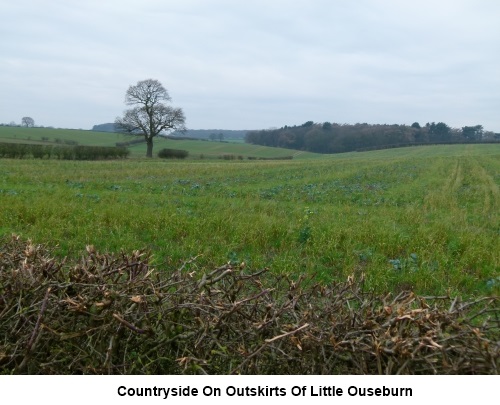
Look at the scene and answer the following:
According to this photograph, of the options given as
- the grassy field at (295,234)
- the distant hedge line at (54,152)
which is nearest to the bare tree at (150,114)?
the distant hedge line at (54,152)

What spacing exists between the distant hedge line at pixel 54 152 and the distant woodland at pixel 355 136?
60739 mm

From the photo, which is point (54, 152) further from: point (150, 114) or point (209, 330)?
point (209, 330)

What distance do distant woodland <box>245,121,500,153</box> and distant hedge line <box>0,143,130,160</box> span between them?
2391 inches

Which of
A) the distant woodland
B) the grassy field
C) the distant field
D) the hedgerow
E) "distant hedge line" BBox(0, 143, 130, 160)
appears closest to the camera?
the hedgerow

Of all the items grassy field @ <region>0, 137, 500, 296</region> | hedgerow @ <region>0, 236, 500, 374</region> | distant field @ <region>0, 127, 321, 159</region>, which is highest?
distant field @ <region>0, 127, 321, 159</region>

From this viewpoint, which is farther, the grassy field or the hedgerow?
the grassy field

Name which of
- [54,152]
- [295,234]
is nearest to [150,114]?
[54,152]

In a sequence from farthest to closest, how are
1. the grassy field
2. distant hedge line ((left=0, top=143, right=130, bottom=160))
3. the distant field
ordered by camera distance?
the distant field, distant hedge line ((left=0, top=143, right=130, bottom=160)), the grassy field

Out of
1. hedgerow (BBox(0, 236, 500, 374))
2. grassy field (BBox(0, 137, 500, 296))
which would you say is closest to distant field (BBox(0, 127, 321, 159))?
grassy field (BBox(0, 137, 500, 296))

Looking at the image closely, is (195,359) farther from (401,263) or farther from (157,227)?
(157,227)

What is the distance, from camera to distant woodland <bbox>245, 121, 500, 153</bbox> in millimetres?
101062

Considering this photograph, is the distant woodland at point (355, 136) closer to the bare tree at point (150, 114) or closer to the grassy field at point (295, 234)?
the bare tree at point (150, 114)

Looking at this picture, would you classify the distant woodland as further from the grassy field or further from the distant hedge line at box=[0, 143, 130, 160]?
the grassy field

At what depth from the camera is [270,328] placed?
2.80 metres
